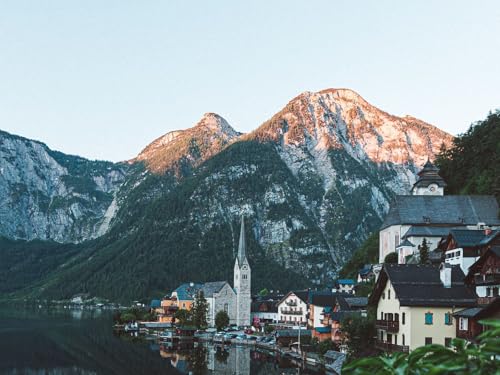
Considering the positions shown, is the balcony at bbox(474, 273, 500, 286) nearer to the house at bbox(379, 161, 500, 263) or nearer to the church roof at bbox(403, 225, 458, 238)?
the house at bbox(379, 161, 500, 263)

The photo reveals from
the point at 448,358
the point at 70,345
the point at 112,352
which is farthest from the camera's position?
the point at 70,345

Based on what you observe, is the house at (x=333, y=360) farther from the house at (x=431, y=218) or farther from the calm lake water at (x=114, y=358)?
the house at (x=431, y=218)

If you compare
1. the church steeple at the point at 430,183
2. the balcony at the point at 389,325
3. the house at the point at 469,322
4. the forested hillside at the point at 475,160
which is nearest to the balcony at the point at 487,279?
the house at the point at 469,322

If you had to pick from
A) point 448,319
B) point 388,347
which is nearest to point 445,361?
point 448,319

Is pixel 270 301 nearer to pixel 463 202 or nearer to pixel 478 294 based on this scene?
pixel 463 202

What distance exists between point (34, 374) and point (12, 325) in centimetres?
7789

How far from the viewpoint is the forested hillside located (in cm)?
10944

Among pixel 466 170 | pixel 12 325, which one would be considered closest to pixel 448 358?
pixel 466 170

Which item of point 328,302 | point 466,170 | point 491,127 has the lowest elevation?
point 328,302

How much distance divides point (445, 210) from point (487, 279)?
2001 inches

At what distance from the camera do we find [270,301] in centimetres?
15062

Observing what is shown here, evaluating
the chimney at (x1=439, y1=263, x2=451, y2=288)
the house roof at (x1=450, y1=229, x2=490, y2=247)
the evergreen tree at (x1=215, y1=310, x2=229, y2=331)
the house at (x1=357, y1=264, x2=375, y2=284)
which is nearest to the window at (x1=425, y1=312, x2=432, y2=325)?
the chimney at (x1=439, y1=263, x2=451, y2=288)

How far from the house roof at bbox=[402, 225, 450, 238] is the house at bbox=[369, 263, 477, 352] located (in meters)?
38.6

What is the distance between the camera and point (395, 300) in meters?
56.8
